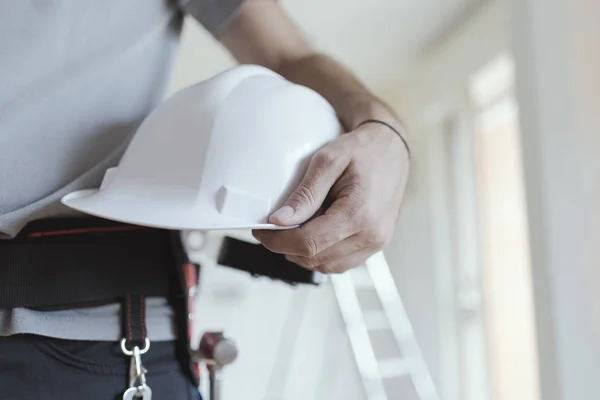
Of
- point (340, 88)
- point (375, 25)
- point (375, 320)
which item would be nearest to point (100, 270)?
point (340, 88)

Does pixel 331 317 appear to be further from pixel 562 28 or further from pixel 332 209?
pixel 332 209

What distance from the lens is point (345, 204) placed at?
0.47m

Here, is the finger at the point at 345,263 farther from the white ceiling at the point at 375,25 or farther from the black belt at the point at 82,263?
the white ceiling at the point at 375,25

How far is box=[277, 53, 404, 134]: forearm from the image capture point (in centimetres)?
59

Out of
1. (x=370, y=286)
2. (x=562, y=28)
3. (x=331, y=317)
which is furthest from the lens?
(x=331, y=317)

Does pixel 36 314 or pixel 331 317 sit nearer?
pixel 36 314

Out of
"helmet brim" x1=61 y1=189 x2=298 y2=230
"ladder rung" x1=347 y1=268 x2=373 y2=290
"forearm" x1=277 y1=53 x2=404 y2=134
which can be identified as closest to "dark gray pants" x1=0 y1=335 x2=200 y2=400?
"helmet brim" x1=61 y1=189 x2=298 y2=230

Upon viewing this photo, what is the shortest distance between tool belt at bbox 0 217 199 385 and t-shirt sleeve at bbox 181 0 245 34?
0.26 m

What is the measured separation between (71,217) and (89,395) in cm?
16

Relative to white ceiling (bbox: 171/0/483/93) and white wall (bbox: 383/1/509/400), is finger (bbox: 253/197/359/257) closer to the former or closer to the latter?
white ceiling (bbox: 171/0/483/93)

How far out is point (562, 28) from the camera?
1.49 meters

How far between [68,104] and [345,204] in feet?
0.87

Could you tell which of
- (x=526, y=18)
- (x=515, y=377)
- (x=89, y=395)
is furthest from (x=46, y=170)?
(x=515, y=377)

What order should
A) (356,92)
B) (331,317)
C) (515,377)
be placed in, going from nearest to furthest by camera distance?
1. (356,92)
2. (515,377)
3. (331,317)
